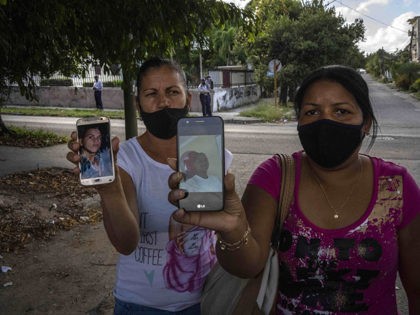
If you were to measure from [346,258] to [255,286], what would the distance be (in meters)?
0.32

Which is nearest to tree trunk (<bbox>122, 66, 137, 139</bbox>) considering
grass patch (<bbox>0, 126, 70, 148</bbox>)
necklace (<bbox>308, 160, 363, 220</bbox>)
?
necklace (<bbox>308, 160, 363, 220</bbox>)

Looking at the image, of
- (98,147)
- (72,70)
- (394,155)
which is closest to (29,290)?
(98,147)

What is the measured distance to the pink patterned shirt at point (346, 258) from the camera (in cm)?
144

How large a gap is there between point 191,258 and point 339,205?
0.60 meters

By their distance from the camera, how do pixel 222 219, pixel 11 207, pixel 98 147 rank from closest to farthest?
pixel 222 219 → pixel 98 147 → pixel 11 207

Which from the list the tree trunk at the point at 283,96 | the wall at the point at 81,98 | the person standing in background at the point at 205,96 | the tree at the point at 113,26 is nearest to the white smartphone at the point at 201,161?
the tree at the point at 113,26

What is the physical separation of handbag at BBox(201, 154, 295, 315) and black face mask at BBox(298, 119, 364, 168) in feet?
0.32

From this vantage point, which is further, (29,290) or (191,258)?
(29,290)

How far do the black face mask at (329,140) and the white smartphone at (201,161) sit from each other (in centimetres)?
41

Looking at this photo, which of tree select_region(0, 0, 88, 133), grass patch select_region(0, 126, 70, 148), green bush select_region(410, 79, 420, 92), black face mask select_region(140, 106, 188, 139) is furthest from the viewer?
green bush select_region(410, 79, 420, 92)

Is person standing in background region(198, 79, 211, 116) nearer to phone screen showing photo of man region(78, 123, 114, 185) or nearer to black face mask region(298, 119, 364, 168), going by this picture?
black face mask region(298, 119, 364, 168)

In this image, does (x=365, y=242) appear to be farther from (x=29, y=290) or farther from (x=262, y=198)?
(x=29, y=290)

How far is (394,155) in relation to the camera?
29.9 feet

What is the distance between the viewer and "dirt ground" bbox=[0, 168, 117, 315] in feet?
10.9
